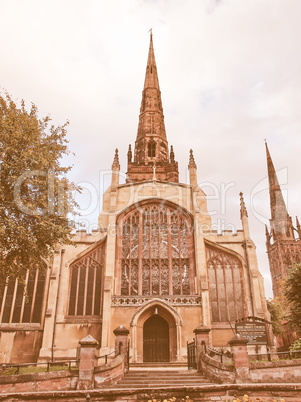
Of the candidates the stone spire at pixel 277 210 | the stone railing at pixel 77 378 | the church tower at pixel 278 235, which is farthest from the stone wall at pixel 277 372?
the stone spire at pixel 277 210

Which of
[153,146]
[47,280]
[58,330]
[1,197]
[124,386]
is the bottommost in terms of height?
[124,386]

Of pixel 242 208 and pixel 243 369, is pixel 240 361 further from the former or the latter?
pixel 242 208

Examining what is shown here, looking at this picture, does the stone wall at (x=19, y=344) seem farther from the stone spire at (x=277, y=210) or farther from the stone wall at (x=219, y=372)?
the stone spire at (x=277, y=210)

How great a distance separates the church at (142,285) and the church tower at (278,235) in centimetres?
6137

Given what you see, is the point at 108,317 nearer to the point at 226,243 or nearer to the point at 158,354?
the point at 158,354

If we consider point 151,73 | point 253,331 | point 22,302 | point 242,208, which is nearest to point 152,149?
point 151,73

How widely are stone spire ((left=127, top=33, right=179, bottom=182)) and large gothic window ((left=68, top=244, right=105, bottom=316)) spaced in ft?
48.9

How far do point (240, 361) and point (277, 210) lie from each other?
79.0 m

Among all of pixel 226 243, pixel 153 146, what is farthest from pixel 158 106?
pixel 226 243

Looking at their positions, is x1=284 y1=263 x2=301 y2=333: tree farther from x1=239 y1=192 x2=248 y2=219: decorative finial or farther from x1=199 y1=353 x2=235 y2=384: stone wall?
x1=199 y1=353 x2=235 y2=384: stone wall

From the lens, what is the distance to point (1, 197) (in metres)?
13.8

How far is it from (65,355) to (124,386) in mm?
9333

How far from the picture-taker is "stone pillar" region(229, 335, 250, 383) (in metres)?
12.8

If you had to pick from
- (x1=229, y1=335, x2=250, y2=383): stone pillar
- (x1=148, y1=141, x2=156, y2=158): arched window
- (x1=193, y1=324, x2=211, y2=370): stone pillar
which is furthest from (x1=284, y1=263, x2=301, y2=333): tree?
(x1=148, y1=141, x2=156, y2=158): arched window
